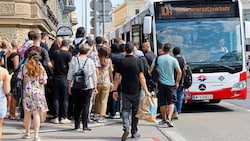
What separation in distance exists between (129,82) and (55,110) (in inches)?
107

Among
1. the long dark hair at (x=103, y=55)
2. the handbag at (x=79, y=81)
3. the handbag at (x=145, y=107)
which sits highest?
the long dark hair at (x=103, y=55)

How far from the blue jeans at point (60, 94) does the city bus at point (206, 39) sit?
126 inches

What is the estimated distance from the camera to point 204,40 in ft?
46.6

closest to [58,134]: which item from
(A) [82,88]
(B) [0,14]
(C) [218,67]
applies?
(A) [82,88]

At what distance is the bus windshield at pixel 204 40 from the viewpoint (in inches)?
556

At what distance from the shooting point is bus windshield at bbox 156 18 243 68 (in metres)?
14.1

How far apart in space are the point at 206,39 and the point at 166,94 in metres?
2.97

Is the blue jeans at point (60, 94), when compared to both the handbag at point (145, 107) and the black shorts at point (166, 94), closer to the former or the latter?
the black shorts at point (166, 94)

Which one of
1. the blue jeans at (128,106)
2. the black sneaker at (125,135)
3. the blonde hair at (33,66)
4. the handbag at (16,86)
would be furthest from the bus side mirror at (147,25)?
the blonde hair at (33,66)

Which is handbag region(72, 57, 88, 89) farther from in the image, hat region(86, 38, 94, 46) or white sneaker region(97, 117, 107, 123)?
white sneaker region(97, 117, 107, 123)

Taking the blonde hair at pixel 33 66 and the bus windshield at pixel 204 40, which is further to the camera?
the bus windshield at pixel 204 40

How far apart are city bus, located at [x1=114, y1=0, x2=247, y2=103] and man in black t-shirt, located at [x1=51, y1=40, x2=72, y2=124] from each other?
2998 millimetres

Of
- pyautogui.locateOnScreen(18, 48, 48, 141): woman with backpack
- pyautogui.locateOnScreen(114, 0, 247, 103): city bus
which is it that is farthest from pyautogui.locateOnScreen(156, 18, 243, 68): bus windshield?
pyautogui.locateOnScreen(18, 48, 48, 141): woman with backpack

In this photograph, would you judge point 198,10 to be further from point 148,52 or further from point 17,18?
point 17,18
